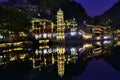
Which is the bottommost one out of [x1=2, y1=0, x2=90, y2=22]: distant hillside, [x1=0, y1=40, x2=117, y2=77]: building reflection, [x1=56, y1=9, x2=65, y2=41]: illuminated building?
[x1=0, y1=40, x2=117, y2=77]: building reflection

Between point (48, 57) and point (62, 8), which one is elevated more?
point (62, 8)

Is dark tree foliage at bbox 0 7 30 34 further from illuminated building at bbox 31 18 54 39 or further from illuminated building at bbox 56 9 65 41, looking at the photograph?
illuminated building at bbox 56 9 65 41

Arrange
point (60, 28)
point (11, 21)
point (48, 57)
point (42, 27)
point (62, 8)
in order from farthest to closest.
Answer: point (62, 8)
point (42, 27)
point (60, 28)
point (11, 21)
point (48, 57)

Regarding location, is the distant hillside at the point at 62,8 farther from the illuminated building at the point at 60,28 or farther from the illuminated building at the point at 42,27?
the illuminated building at the point at 60,28

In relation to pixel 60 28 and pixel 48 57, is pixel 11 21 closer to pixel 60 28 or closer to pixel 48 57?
pixel 48 57

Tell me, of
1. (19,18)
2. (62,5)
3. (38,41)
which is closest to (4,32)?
(19,18)

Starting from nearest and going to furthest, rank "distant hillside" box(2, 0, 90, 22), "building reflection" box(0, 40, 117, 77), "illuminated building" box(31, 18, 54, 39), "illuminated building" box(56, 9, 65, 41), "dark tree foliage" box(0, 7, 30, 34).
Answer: "building reflection" box(0, 40, 117, 77)
"dark tree foliage" box(0, 7, 30, 34)
"illuminated building" box(56, 9, 65, 41)
"illuminated building" box(31, 18, 54, 39)
"distant hillside" box(2, 0, 90, 22)

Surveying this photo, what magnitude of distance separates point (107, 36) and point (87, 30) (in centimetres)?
1920

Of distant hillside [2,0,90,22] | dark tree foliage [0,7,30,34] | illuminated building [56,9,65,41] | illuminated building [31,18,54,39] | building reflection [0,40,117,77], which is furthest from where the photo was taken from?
distant hillside [2,0,90,22]

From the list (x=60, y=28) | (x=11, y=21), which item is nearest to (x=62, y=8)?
(x=60, y=28)

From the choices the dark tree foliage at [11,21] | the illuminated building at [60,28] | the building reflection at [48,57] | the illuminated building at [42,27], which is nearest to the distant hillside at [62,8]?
the illuminated building at [42,27]

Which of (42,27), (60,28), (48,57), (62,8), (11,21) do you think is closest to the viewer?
(48,57)

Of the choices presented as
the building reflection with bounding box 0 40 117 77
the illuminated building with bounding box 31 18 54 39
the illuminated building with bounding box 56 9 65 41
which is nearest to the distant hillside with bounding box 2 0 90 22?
the illuminated building with bounding box 31 18 54 39

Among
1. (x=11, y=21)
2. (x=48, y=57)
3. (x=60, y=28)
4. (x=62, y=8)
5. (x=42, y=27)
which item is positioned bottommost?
(x=48, y=57)
